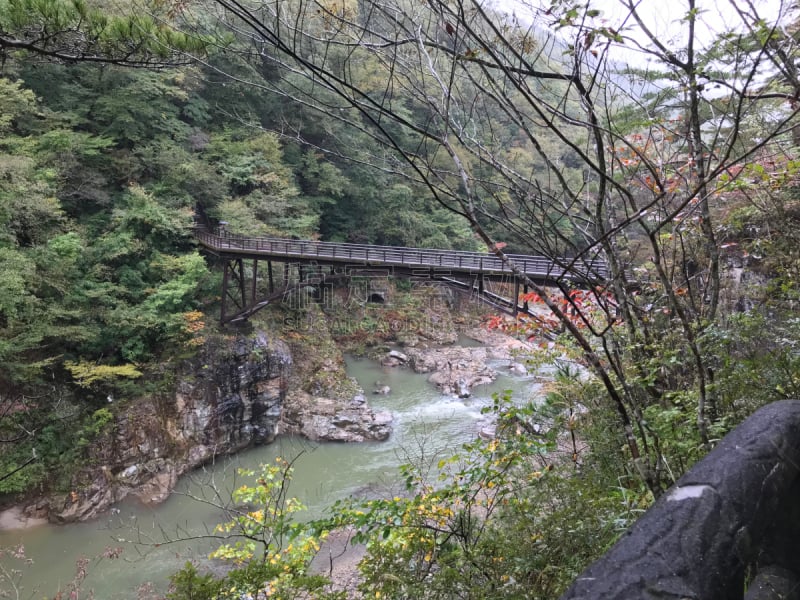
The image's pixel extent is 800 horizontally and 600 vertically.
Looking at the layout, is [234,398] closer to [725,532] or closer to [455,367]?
[455,367]

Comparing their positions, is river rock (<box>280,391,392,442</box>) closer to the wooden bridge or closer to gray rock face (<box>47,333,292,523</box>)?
gray rock face (<box>47,333,292,523</box>)

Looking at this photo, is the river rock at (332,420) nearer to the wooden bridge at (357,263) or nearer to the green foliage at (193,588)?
the wooden bridge at (357,263)

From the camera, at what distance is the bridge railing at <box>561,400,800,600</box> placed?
1.02 meters

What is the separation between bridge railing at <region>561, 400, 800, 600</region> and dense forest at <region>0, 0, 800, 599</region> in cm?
49

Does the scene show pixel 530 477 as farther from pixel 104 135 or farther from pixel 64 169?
pixel 104 135

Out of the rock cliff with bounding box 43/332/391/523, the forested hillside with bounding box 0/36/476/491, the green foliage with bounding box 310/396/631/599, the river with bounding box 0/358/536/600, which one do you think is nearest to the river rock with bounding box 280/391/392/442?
the rock cliff with bounding box 43/332/391/523

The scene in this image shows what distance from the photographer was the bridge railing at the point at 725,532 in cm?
102

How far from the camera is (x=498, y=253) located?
1989mm

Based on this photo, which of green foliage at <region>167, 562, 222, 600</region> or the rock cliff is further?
the rock cliff

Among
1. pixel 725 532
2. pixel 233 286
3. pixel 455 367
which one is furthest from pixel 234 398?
pixel 725 532

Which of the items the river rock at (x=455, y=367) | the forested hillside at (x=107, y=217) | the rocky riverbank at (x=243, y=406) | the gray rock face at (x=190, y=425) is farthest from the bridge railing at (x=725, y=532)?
the river rock at (x=455, y=367)

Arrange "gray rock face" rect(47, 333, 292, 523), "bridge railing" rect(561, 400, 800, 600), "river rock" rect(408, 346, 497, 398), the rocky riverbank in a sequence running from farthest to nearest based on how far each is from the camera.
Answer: "river rock" rect(408, 346, 497, 398), the rocky riverbank, "gray rock face" rect(47, 333, 292, 523), "bridge railing" rect(561, 400, 800, 600)

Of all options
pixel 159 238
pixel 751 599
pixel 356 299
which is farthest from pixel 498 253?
pixel 356 299

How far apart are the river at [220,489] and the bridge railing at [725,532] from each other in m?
3.14
